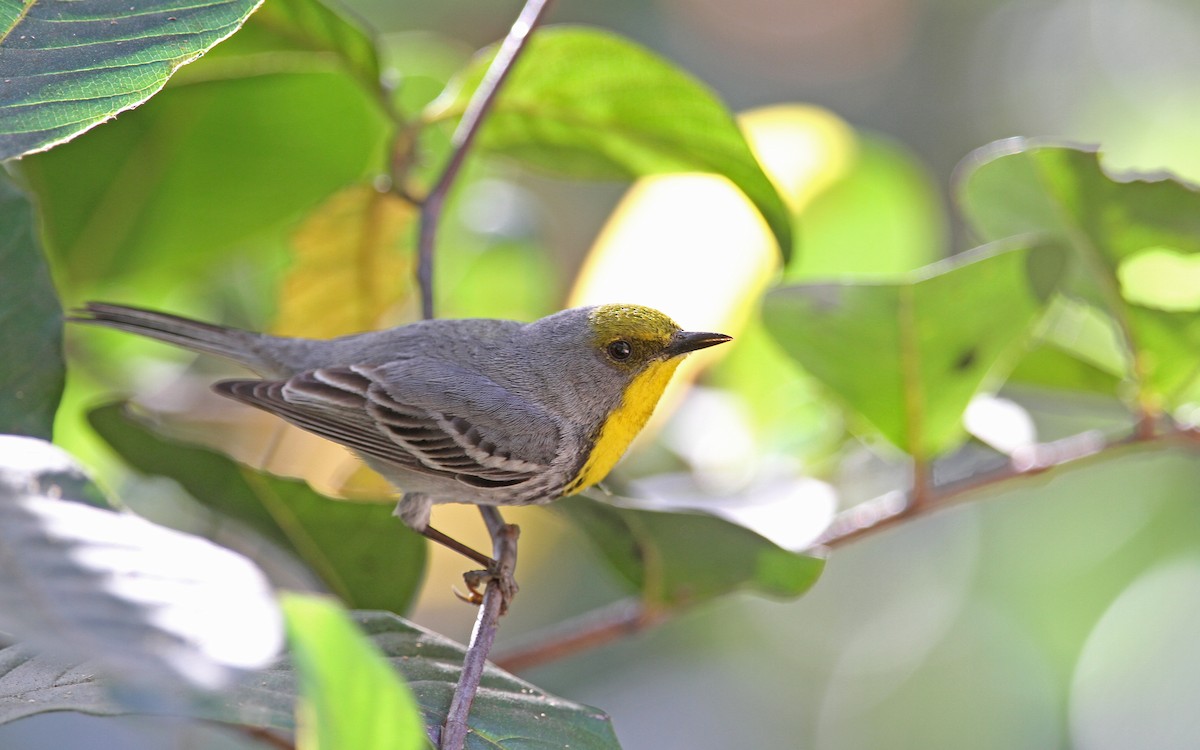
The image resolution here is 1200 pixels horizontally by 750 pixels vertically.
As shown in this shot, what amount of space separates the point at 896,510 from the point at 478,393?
0.85 m

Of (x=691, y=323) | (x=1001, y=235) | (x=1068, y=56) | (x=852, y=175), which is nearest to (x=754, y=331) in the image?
(x=691, y=323)

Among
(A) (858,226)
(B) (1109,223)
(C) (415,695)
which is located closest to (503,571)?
(C) (415,695)

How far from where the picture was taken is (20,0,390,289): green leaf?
7.67 ft

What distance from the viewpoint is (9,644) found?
1.42 metres

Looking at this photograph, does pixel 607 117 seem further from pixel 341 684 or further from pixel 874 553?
pixel 874 553

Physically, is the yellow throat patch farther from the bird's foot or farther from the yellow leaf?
the yellow leaf

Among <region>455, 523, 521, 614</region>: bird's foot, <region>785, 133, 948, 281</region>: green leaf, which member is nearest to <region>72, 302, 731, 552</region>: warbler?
<region>455, 523, 521, 614</region>: bird's foot

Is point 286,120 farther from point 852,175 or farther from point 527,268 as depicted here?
point 852,175

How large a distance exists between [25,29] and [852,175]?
1.91 metres

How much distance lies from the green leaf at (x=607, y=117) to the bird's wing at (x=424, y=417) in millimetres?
482

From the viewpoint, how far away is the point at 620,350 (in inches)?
88.0

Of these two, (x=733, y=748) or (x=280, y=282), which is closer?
(x=280, y=282)

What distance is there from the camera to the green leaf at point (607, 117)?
1.90 m

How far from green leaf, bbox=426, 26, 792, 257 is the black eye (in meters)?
0.33
